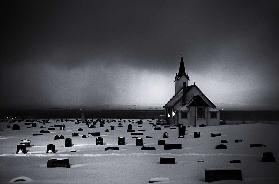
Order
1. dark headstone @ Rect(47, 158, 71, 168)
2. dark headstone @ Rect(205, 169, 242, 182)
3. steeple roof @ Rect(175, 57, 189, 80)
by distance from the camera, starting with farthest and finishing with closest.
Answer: steeple roof @ Rect(175, 57, 189, 80) → dark headstone @ Rect(47, 158, 71, 168) → dark headstone @ Rect(205, 169, 242, 182)

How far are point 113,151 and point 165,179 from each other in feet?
34.6

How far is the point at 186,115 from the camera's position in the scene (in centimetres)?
5053

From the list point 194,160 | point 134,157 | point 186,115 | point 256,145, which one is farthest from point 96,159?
point 186,115

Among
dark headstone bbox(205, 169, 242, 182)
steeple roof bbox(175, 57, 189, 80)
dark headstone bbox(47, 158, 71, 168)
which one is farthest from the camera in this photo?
steeple roof bbox(175, 57, 189, 80)

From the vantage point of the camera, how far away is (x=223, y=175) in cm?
1354

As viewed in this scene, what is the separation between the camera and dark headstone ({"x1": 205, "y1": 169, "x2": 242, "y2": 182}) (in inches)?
530

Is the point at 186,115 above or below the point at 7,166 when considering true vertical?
above

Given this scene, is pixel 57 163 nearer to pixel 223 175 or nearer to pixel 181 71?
pixel 223 175

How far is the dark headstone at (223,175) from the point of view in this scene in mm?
13469

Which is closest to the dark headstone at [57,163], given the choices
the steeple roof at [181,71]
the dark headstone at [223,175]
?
the dark headstone at [223,175]

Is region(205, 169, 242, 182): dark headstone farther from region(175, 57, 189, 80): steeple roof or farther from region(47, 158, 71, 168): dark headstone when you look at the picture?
region(175, 57, 189, 80): steeple roof

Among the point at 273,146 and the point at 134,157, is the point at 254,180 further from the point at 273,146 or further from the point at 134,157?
the point at 273,146

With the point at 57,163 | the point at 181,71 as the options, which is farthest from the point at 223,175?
the point at 181,71

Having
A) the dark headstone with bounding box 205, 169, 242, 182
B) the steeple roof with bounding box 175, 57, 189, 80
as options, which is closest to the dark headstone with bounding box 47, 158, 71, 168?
the dark headstone with bounding box 205, 169, 242, 182
